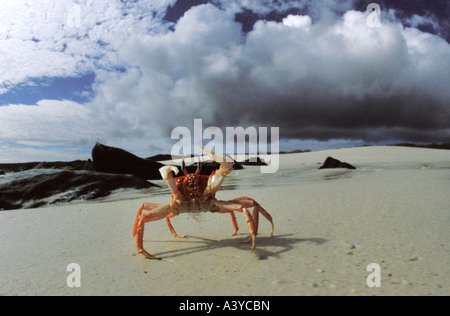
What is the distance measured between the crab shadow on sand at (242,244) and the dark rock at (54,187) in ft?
18.4

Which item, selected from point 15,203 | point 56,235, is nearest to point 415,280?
point 56,235

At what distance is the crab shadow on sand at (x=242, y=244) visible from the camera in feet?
11.1

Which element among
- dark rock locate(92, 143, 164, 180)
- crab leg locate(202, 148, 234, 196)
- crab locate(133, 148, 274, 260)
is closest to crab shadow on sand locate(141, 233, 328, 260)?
crab locate(133, 148, 274, 260)

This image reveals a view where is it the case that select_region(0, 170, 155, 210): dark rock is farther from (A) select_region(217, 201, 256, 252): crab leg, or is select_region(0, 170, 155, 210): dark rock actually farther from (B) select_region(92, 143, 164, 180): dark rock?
(A) select_region(217, 201, 256, 252): crab leg

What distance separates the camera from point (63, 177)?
9.24 meters

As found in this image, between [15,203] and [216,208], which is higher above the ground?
[216,208]

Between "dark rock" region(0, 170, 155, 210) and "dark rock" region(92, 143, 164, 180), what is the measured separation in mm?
3107

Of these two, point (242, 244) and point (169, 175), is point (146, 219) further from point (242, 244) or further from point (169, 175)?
point (242, 244)

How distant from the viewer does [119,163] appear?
13.0 m

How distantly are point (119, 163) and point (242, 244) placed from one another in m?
10.4

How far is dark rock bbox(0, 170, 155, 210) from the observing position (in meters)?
8.24
